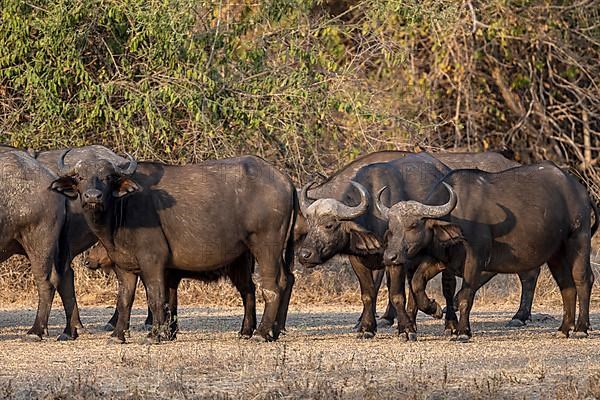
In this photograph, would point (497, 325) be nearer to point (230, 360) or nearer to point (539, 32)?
point (230, 360)

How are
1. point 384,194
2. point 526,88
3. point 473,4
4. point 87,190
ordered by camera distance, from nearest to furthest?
point 87,190 → point 384,194 → point 473,4 → point 526,88

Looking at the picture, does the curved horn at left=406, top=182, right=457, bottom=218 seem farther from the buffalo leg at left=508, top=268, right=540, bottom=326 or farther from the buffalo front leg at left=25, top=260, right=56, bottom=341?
the buffalo front leg at left=25, top=260, right=56, bottom=341

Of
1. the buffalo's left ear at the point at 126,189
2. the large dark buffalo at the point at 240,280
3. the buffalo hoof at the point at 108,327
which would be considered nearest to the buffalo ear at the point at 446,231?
the large dark buffalo at the point at 240,280

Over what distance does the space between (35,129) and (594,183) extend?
9.35 m

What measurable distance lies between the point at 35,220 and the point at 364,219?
317cm

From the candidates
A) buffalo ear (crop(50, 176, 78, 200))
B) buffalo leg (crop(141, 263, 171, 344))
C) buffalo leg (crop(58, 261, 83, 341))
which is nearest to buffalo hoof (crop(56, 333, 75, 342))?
buffalo leg (crop(58, 261, 83, 341))

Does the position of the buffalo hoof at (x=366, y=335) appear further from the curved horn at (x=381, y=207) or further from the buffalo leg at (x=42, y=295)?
the buffalo leg at (x=42, y=295)

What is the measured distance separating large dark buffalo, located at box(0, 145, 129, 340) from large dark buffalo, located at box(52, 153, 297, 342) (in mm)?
533

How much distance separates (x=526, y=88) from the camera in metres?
23.5

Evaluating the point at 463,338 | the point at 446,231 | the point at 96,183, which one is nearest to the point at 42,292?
the point at 96,183

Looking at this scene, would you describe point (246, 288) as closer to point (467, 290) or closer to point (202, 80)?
point (467, 290)

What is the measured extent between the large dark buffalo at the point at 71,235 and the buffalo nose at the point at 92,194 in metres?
0.59

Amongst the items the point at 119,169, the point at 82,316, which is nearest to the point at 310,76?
the point at 82,316

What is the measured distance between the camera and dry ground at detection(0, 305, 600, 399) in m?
9.00
